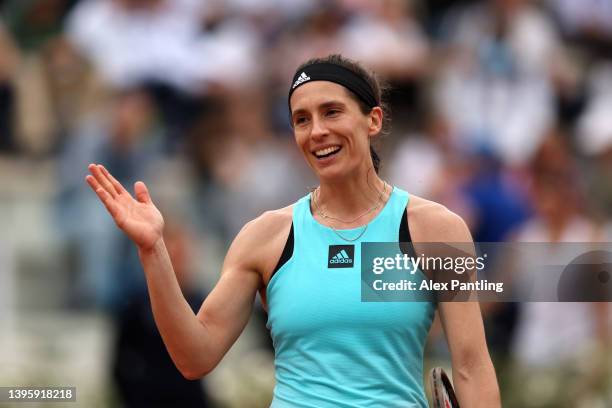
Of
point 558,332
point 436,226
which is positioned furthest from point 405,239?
point 558,332

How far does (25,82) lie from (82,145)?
122 cm

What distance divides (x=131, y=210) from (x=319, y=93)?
82 centimetres

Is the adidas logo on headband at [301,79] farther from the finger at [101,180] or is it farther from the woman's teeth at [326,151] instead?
the finger at [101,180]

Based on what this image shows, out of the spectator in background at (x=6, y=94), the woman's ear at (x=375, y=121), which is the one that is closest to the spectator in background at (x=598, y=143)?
the spectator in background at (x=6, y=94)

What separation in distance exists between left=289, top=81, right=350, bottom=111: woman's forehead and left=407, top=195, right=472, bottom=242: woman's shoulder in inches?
20.4

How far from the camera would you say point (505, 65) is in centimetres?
1172

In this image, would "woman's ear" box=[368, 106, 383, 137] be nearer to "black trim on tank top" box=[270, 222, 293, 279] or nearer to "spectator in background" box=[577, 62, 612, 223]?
"black trim on tank top" box=[270, 222, 293, 279]

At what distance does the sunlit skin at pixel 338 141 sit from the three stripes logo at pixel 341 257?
15cm

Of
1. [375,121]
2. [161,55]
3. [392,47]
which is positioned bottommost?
[375,121]

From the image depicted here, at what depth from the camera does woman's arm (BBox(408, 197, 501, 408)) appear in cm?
495

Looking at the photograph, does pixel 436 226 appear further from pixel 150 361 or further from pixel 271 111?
pixel 271 111

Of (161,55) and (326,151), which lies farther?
(161,55)

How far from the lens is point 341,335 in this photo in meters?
4.93

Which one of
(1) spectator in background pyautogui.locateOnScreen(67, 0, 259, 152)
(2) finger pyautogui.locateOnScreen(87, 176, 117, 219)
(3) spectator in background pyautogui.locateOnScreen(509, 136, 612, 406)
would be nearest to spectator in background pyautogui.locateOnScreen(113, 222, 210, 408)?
(3) spectator in background pyautogui.locateOnScreen(509, 136, 612, 406)
